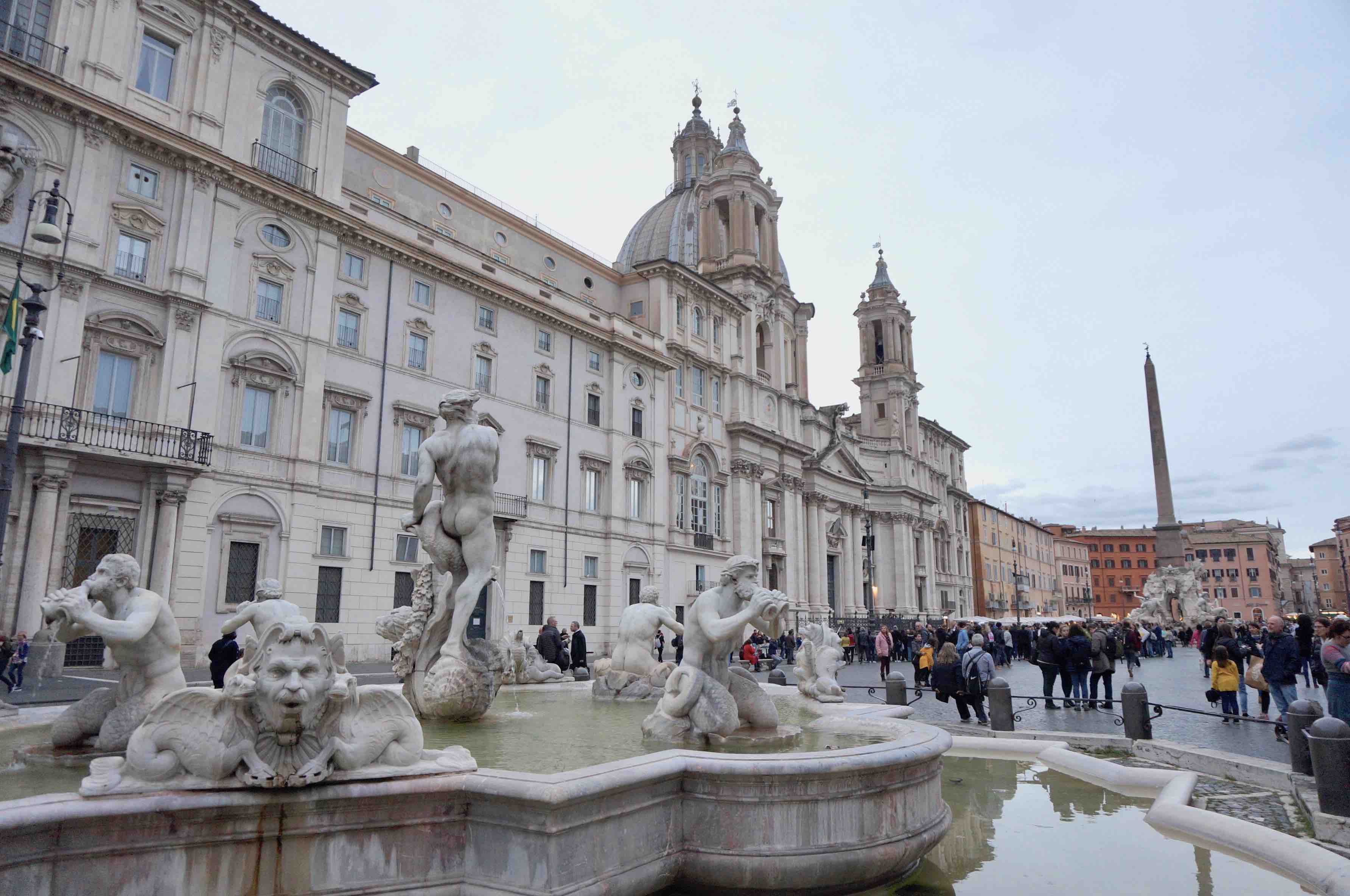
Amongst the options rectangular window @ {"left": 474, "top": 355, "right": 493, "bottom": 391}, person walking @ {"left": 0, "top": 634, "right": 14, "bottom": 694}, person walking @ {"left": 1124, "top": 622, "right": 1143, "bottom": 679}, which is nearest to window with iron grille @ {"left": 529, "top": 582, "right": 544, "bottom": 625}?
rectangular window @ {"left": 474, "top": 355, "right": 493, "bottom": 391}

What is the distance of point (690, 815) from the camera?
451 centimetres

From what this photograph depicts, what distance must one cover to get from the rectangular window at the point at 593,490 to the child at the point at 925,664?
692 inches

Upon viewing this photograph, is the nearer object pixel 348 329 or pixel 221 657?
pixel 221 657

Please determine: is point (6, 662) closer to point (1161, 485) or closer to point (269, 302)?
point (269, 302)

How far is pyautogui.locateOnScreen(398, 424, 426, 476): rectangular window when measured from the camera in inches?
1011

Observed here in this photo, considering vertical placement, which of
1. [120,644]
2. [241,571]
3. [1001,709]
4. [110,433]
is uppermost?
[110,433]

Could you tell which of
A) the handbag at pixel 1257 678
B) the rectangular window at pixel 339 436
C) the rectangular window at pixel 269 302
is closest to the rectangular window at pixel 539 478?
the rectangular window at pixel 339 436

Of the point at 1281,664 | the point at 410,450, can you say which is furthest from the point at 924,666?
the point at 410,450

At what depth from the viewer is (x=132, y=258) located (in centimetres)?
1972

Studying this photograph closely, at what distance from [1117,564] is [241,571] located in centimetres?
12181

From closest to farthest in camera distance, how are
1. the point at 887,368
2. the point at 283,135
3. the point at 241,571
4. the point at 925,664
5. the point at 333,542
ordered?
the point at 925,664 < the point at 241,571 < the point at 333,542 < the point at 283,135 < the point at 887,368

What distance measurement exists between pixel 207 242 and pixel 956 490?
217ft

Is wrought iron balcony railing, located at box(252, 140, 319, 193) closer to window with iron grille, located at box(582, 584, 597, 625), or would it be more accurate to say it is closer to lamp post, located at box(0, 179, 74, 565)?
lamp post, located at box(0, 179, 74, 565)

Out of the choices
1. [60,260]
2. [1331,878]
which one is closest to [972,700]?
[1331,878]
